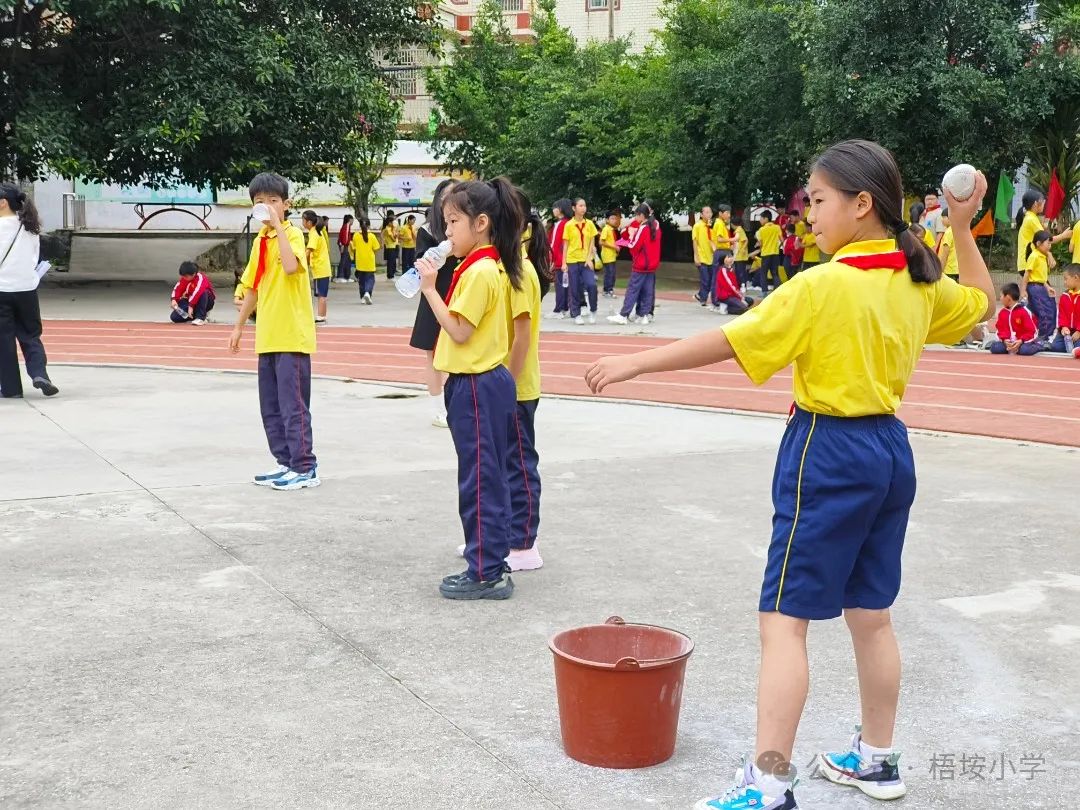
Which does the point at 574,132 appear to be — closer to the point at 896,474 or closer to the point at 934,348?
the point at 934,348

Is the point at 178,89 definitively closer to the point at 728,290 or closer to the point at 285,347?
the point at 728,290

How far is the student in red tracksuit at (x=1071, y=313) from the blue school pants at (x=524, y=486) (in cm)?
999

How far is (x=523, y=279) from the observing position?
5410mm

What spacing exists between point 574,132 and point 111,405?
834 inches

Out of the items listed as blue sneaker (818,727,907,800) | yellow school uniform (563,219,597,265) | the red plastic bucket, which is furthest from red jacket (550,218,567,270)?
blue sneaker (818,727,907,800)

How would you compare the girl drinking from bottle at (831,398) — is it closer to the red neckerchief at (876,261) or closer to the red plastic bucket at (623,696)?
Answer: the red neckerchief at (876,261)

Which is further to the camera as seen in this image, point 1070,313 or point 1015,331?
point 1015,331

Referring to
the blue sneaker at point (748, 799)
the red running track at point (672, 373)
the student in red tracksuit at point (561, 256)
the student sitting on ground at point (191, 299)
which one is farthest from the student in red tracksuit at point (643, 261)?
the blue sneaker at point (748, 799)

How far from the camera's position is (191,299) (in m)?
18.4

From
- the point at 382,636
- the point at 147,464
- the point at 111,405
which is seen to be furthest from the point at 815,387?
the point at 111,405

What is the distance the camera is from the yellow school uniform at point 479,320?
5117mm

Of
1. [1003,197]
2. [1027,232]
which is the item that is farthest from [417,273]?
[1003,197]

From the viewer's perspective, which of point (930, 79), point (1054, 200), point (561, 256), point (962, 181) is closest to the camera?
point (962, 181)

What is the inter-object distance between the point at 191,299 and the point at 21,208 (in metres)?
7.78
